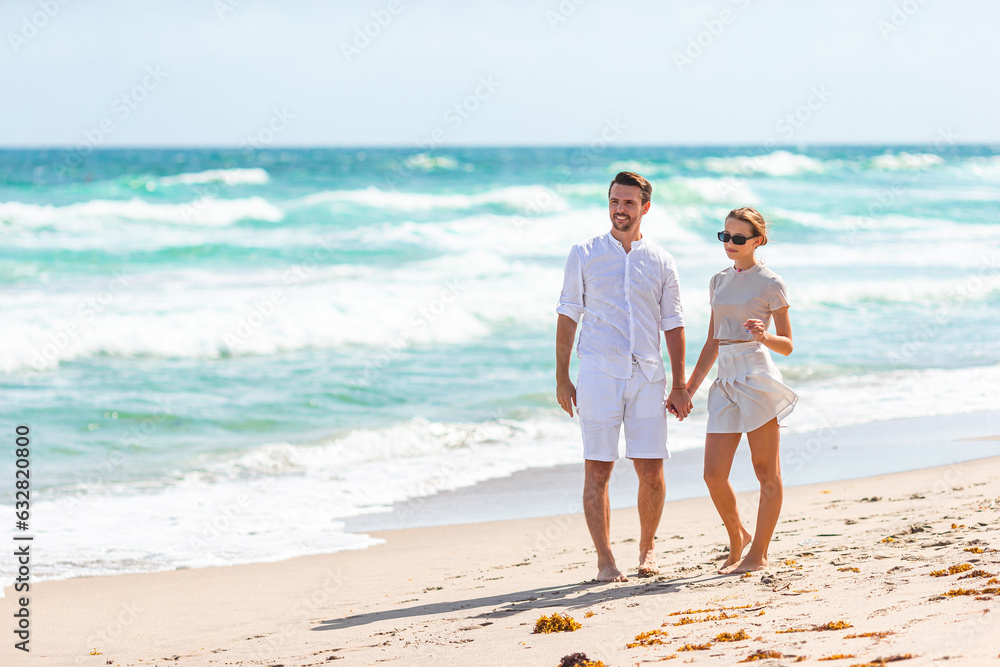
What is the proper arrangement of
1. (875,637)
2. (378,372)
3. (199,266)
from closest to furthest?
1. (875,637)
2. (378,372)
3. (199,266)

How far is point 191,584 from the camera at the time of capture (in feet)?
17.1

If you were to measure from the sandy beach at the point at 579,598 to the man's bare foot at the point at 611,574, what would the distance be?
0.06m

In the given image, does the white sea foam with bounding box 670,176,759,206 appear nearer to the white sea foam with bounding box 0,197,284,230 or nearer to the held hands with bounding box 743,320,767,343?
the white sea foam with bounding box 0,197,284,230

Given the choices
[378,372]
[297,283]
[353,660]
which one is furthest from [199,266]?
[353,660]

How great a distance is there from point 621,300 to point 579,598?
1370mm

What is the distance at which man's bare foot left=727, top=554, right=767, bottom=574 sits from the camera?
169 inches

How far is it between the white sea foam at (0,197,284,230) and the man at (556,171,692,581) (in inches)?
900

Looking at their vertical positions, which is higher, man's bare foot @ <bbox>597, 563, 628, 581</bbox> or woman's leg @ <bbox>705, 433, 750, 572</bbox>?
woman's leg @ <bbox>705, 433, 750, 572</bbox>

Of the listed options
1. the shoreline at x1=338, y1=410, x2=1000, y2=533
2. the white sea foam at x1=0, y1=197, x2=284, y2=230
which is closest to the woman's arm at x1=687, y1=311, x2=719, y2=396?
the shoreline at x1=338, y1=410, x2=1000, y2=533

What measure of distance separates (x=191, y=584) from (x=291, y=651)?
1.50m

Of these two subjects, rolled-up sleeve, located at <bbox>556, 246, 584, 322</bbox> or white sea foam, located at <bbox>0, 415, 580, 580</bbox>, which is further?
white sea foam, located at <bbox>0, 415, 580, 580</bbox>

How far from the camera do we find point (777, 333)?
426cm

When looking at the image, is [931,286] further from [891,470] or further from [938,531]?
[938,531]

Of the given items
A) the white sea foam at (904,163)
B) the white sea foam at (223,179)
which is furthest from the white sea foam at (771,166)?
the white sea foam at (223,179)
